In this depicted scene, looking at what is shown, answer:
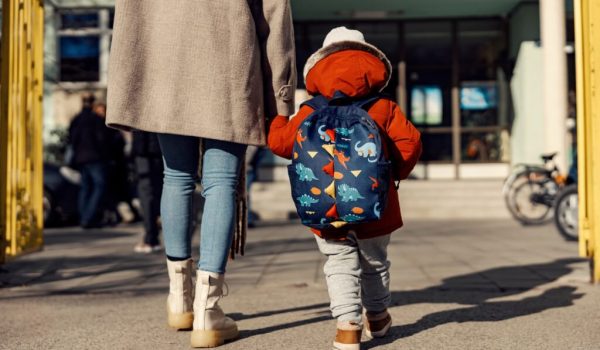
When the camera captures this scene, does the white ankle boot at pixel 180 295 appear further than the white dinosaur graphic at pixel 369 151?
Yes

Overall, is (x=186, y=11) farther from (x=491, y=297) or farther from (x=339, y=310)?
(x=491, y=297)

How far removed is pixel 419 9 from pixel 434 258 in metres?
10.3

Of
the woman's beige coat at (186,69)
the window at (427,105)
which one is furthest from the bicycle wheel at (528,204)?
the woman's beige coat at (186,69)

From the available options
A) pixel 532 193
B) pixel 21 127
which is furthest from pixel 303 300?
pixel 532 193

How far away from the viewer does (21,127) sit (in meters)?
5.57

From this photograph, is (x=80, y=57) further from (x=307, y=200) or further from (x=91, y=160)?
(x=307, y=200)

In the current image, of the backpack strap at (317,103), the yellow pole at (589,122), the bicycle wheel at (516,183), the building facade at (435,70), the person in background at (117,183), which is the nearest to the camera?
the backpack strap at (317,103)

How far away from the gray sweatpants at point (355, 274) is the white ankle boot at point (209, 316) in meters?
0.41

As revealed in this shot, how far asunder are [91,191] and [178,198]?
26.6ft

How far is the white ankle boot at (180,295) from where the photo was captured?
3.42 m

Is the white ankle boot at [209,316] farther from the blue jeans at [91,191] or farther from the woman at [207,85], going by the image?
the blue jeans at [91,191]

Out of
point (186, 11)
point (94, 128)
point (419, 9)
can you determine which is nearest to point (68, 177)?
point (94, 128)

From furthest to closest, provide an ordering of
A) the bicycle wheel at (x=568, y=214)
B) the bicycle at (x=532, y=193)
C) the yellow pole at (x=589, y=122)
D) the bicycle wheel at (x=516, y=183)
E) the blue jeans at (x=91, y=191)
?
the bicycle wheel at (x=516, y=183) < the bicycle at (x=532, y=193) < the blue jeans at (x=91, y=191) < the bicycle wheel at (x=568, y=214) < the yellow pole at (x=589, y=122)

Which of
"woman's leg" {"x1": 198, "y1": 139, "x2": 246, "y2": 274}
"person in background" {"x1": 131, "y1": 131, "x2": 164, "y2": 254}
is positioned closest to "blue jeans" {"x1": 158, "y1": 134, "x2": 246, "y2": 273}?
"woman's leg" {"x1": 198, "y1": 139, "x2": 246, "y2": 274}
